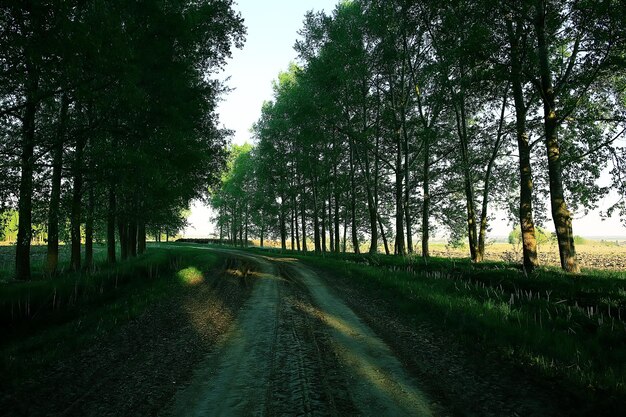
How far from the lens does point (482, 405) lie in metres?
4.06

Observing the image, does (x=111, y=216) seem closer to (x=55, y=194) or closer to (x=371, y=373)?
(x=55, y=194)

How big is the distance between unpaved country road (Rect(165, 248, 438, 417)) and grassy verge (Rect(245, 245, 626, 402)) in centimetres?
191

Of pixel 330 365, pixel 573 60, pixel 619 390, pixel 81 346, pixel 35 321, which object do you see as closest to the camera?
pixel 619 390

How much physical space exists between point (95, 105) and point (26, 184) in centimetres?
376

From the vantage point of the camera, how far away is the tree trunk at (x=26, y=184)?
35.6 ft

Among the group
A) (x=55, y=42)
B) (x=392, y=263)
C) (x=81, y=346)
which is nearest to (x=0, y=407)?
(x=81, y=346)

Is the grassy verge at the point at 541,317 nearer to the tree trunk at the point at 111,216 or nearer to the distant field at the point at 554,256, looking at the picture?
the distant field at the point at 554,256

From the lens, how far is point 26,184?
10852mm

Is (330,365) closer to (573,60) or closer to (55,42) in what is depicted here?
(55,42)

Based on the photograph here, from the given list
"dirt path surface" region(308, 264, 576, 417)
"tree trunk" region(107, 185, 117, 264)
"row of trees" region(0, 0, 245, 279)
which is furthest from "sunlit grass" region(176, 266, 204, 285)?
"dirt path surface" region(308, 264, 576, 417)

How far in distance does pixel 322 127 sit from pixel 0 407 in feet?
83.7

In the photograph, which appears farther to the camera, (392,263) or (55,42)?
(392,263)

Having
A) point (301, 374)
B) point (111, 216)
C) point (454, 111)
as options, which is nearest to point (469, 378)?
point (301, 374)

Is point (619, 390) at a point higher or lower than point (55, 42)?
lower
